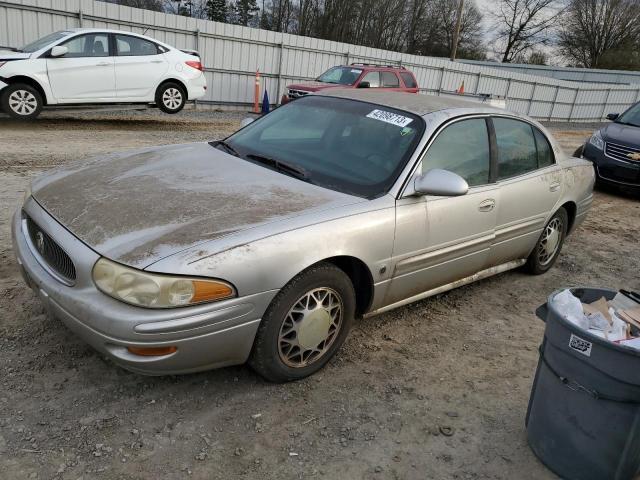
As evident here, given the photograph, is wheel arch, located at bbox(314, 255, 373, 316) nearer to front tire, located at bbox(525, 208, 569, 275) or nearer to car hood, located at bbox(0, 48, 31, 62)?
Answer: front tire, located at bbox(525, 208, 569, 275)

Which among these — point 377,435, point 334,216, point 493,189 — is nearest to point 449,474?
point 377,435

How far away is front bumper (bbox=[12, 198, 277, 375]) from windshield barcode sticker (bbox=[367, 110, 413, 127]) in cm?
163

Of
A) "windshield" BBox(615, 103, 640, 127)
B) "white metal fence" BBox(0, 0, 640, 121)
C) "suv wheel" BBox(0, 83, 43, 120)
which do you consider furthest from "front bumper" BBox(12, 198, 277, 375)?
"white metal fence" BBox(0, 0, 640, 121)

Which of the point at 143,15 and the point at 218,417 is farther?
the point at 143,15

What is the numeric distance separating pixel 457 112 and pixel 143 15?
12749 mm

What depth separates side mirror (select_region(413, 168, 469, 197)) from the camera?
3.22 metres

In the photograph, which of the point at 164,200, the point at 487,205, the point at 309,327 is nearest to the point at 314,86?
the point at 487,205

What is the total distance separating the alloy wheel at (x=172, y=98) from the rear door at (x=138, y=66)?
30cm

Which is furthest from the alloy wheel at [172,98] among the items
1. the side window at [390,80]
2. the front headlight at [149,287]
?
the front headlight at [149,287]

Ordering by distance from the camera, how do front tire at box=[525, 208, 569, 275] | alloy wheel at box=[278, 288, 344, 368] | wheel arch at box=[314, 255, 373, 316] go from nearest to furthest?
1. alloy wheel at box=[278, 288, 344, 368]
2. wheel arch at box=[314, 255, 373, 316]
3. front tire at box=[525, 208, 569, 275]

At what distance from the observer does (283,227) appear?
2744 mm

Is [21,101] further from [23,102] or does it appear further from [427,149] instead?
[427,149]

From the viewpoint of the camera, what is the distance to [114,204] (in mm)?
2898

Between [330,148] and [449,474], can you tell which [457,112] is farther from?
[449,474]
